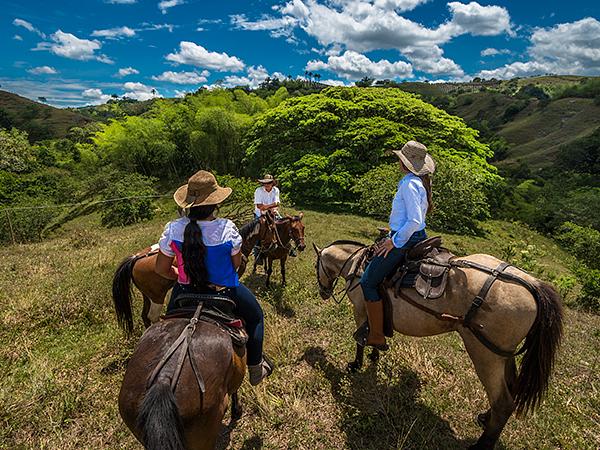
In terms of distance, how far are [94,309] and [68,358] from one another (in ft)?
4.39

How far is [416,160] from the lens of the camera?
143 inches

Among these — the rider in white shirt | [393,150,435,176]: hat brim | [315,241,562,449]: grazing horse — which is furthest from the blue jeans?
the rider in white shirt

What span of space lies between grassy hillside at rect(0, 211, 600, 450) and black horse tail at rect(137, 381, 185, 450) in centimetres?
176

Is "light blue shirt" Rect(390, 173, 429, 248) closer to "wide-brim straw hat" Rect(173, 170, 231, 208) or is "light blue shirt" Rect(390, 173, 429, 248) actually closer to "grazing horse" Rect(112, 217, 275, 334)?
"wide-brim straw hat" Rect(173, 170, 231, 208)

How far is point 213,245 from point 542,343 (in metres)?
3.31

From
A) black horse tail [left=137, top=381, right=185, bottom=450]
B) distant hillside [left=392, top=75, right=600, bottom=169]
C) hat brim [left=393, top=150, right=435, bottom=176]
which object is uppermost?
distant hillside [left=392, top=75, right=600, bottom=169]

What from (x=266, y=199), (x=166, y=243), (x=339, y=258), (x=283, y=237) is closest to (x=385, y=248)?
(x=339, y=258)

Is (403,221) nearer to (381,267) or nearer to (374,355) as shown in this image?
(381,267)

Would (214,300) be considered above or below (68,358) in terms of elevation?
above

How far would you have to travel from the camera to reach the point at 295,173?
22203 mm

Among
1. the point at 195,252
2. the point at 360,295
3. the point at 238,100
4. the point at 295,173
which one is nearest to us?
the point at 195,252

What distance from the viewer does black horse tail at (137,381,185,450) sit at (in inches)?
80.4

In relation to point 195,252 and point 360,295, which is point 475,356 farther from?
point 195,252

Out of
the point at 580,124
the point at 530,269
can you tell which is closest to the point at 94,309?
the point at 530,269
